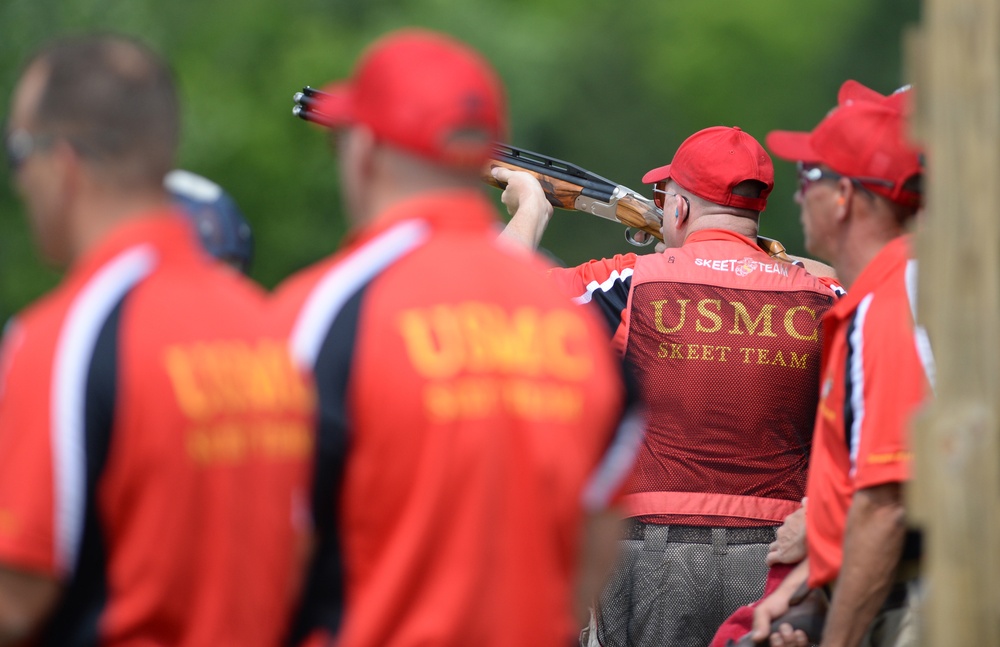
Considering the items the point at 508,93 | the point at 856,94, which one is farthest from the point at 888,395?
the point at 508,93

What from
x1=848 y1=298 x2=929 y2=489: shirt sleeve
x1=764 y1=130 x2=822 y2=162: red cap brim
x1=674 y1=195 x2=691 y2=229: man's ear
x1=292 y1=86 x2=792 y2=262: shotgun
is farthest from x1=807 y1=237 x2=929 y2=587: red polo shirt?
x1=292 y1=86 x2=792 y2=262: shotgun

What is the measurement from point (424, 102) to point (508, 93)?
3355cm

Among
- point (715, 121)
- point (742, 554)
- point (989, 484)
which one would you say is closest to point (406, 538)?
point (989, 484)

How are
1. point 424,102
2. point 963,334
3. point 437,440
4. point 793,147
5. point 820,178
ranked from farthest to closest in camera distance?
point 793,147 → point 820,178 → point 963,334 → point 424,102 → point 437,440

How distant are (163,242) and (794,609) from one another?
2.29m

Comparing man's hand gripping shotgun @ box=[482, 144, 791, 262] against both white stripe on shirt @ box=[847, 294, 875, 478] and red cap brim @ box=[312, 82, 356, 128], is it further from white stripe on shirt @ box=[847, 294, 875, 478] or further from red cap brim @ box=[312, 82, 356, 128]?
red cap brim @ box=[312, 82, 356, 128]

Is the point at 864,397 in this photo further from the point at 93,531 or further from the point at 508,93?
the point at 508,93

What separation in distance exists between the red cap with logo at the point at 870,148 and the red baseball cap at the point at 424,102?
145cm

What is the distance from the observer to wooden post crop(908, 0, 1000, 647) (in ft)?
11.0

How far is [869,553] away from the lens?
409 cm

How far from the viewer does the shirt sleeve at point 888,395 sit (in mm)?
4023

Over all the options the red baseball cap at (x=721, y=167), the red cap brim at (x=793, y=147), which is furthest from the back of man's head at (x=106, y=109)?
the red baseball cap at (x=721, y=167)

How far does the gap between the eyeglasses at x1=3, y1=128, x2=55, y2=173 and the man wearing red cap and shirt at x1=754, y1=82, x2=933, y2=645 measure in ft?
7.06

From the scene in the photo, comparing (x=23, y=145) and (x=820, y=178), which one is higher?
(x=820, y=178)
